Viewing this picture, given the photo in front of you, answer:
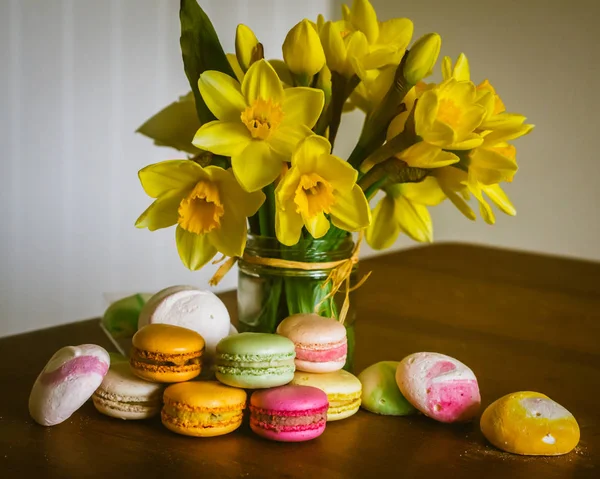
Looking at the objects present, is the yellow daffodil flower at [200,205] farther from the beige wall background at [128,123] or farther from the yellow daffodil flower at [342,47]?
the beige wall background at [128,123]

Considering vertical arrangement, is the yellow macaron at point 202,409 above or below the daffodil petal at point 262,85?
below

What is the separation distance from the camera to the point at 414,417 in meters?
0.76

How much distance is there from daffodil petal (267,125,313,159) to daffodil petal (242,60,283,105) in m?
0.03

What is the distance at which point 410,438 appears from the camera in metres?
0.71

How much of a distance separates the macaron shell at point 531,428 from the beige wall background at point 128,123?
123cm

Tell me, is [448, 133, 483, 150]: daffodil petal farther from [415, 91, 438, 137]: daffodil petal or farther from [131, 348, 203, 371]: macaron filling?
[131, 348, 203, 371]: macaron filling

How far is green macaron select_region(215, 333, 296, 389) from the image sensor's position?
0.69 m

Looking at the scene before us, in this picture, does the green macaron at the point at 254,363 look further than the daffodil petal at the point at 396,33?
No

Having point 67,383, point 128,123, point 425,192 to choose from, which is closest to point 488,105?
point 425,192

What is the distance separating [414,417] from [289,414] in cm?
16

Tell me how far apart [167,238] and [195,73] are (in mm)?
1323

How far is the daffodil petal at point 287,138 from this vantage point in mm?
711

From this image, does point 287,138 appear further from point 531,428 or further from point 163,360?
point 531,428

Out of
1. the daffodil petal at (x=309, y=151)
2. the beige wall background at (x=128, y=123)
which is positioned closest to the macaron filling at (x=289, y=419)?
the daffodil petal at (x=309, y=151)
